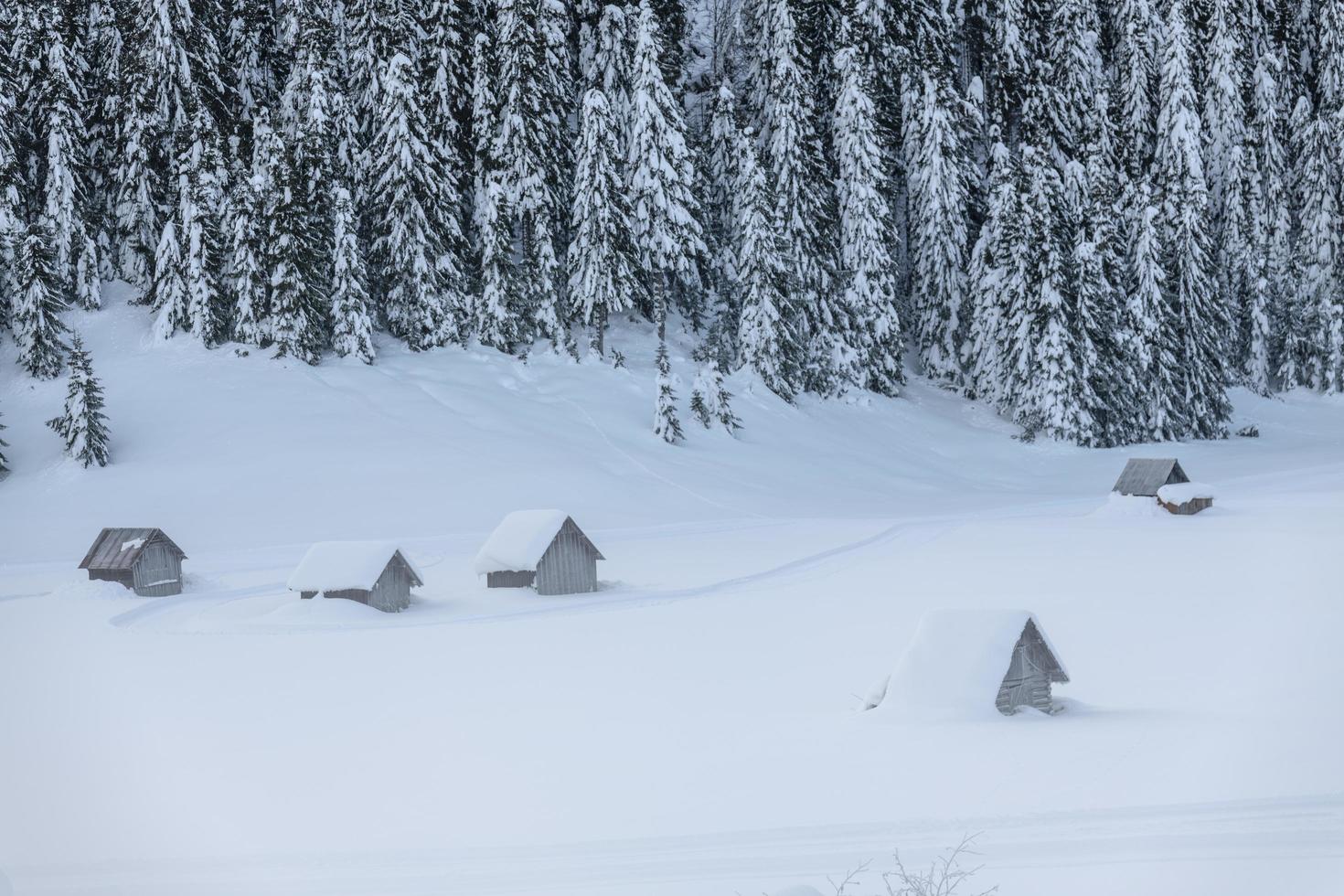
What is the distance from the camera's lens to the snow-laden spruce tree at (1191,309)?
50.0m

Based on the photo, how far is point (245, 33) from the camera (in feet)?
163

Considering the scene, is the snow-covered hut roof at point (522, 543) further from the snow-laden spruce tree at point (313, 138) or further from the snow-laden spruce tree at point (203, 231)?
the snow-laden spruce tree at point (203, 231)

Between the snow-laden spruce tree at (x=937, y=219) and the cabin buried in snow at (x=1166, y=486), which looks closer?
the cabin buried in snow at (x=1166, y=486)

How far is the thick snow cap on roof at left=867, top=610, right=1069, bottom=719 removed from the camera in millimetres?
13242

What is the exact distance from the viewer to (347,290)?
1671 inches

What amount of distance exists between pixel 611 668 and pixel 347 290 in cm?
2871

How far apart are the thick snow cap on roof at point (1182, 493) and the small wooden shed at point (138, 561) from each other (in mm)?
26150

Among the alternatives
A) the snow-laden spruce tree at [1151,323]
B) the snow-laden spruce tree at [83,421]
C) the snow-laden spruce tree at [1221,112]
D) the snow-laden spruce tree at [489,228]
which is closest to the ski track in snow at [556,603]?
the snow-laden spruce tree at [83,421]

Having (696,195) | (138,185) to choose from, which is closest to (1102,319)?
(696,195)

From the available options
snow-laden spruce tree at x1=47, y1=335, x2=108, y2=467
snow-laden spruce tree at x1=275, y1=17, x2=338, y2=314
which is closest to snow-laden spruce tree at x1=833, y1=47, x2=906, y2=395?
snow-laden spruce tree at x1=275, y1=17, x2=338, y2=314

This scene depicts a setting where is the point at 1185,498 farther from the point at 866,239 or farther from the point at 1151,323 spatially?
the point at 866,239

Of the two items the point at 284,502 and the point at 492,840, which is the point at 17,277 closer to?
the point at 284,502

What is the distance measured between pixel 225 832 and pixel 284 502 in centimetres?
2366

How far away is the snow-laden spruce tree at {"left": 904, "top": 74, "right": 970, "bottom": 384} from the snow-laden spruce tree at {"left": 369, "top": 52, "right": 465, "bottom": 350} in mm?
21140
